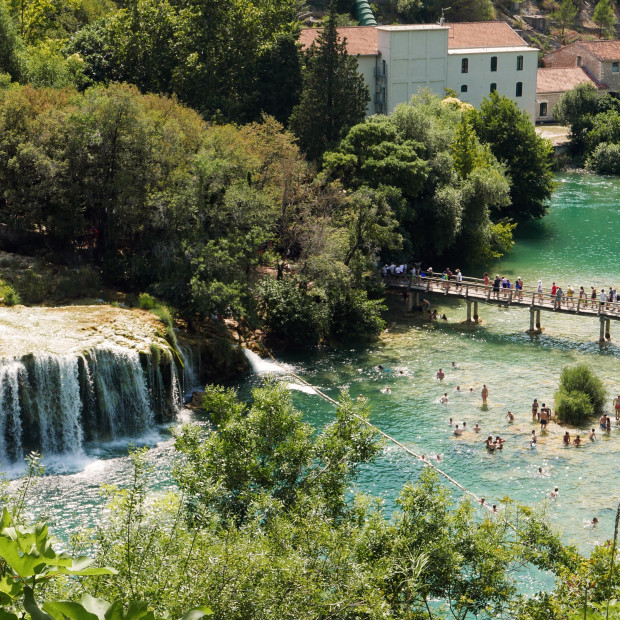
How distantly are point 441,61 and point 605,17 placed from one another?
4968 centimetres

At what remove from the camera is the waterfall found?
3350cm

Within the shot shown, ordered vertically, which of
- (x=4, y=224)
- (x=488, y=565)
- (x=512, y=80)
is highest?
(x=512, y=80)

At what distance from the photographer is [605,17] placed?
378 ft

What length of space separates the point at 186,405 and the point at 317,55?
89.4ft

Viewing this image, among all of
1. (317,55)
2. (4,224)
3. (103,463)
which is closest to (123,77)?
(317,55)

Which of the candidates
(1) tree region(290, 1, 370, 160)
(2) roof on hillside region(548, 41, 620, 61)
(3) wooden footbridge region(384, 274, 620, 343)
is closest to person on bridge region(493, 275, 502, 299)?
(3) wooden footbridge region(384, 274, 620, 343)

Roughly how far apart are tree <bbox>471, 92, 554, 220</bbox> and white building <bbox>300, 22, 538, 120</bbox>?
20.8 ft

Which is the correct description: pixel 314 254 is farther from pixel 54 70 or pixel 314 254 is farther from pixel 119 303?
pixel 54 70

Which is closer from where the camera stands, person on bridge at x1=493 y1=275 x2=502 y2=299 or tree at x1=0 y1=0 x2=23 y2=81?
person on bridge at x1=493 y1=275 x2=502 y2=299

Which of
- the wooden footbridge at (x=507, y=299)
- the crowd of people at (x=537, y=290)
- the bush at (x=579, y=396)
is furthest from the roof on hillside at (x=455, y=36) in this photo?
the bush at (x=579, y=396)

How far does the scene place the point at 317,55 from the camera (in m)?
57.0

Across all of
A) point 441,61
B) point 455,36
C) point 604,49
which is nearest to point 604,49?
point 604,49

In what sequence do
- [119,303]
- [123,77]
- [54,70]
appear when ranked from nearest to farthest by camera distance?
[119,303] → [54,70] → [123,77]

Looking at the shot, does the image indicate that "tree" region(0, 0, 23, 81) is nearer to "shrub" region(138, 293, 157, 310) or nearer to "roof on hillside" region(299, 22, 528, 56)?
"shrub" region(138, 293, 157, 310)
